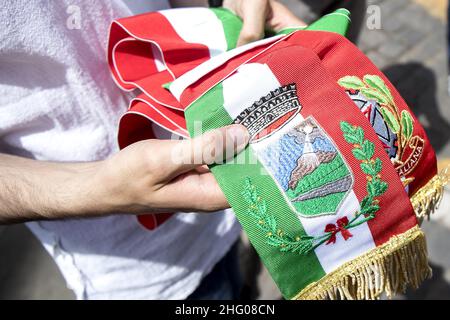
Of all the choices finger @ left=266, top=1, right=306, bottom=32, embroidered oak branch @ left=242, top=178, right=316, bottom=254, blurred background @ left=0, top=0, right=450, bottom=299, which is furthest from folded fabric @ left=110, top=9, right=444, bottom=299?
blurred background @ left=0, top=0, right=450, bottom=299

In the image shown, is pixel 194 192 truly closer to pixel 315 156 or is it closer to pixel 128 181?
pixel 128 181

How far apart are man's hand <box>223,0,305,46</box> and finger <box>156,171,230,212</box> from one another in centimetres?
31

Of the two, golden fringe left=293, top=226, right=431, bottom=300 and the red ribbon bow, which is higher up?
the red ribbon bow

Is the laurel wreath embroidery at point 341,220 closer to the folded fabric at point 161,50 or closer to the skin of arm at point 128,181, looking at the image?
the skin of arm at point 128,181

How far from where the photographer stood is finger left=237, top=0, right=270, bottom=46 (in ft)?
3.38

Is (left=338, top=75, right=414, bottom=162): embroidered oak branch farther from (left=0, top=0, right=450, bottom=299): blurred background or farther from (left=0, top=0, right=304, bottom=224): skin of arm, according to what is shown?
(left=0, top=0, right=450, bottom=299): blurred background

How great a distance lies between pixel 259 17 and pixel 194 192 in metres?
0.39

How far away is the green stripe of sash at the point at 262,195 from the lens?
848mm

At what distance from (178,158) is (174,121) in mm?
111

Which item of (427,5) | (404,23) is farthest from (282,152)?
(427,5)

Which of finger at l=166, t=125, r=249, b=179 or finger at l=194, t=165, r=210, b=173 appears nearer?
finger at l=166, t=125, r=249, b=179

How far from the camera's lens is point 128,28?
→ 0.98 metres

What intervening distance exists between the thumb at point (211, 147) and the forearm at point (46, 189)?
0.20 meters

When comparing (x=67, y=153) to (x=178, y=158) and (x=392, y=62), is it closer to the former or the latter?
(x=178, y=158)
